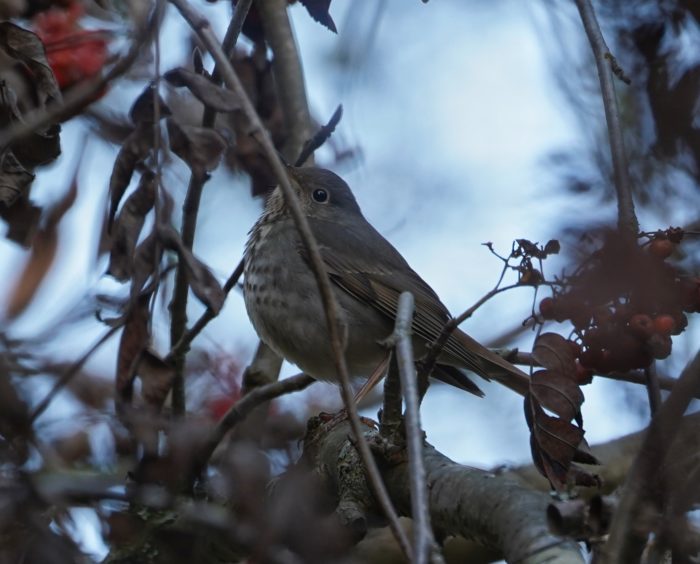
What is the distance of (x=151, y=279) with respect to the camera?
2.57 m

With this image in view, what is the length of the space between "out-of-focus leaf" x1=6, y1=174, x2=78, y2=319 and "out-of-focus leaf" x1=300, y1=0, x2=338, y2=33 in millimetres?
888

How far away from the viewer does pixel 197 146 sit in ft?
8.54

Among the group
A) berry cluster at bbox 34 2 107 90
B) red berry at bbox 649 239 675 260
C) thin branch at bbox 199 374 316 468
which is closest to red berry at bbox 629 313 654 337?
red berry at bbox 649 239 675 260

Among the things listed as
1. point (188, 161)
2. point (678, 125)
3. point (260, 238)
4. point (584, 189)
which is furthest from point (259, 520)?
point (260, 238)

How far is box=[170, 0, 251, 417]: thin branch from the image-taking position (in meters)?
2.91

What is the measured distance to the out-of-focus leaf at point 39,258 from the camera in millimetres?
3332

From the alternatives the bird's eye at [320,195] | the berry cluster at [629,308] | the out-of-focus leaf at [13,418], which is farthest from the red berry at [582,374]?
the bird's eye at [320,195]

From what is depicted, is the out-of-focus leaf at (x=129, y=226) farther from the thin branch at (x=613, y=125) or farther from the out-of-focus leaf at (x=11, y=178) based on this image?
the thin branch at (x=613, y=125)

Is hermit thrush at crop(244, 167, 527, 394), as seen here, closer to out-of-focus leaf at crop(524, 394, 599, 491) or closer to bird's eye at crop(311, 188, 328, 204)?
bird's eye at crop(311, 188, 328, 204)

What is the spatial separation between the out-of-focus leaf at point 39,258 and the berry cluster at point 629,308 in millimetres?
1495

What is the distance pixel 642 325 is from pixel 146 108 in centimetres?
134

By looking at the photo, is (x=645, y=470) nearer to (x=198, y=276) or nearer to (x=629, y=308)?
(x=629, y=308)

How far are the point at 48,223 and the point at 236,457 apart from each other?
5.38 feet

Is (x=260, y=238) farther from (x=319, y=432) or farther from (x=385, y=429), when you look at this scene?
(x=385, y=429)
